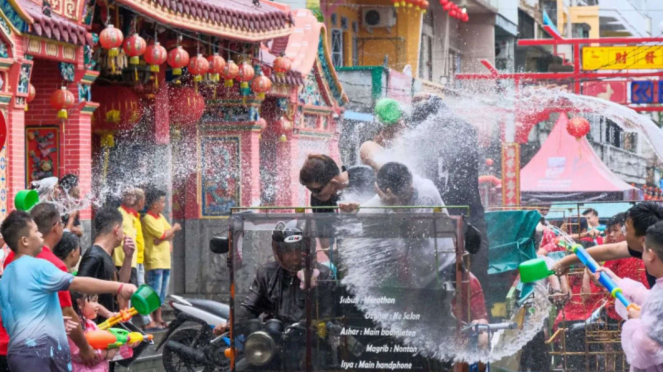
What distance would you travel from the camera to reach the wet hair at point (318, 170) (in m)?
7.86

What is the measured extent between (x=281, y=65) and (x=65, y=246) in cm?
1007

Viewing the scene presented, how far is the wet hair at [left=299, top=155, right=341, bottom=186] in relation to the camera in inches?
310

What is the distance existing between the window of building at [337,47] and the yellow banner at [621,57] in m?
5.48

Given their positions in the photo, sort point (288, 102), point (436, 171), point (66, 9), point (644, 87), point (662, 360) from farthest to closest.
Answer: point (644, 87)
point (288, 102)
point (66, 9)
point (436, 171)
point (662, 360)

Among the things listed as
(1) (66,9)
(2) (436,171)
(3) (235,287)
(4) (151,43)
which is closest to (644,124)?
(4) (151,43)

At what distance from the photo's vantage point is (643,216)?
6891mm

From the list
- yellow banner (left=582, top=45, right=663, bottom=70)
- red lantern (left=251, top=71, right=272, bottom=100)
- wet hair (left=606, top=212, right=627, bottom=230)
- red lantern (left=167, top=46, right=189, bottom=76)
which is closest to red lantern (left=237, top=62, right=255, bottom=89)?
red lantern (left=251, top=71, right=272, bottom=100)

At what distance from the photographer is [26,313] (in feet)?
23.2

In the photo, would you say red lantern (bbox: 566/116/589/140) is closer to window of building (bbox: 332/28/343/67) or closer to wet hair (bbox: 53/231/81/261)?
window of building (bbox: 332/28/343/67)

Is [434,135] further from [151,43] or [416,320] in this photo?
[151,43]

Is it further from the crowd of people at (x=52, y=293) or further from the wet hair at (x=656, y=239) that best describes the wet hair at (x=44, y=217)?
the wet hair at (x=656, y=239)

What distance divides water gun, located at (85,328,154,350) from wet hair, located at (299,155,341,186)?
1429 millimetres

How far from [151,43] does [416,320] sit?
9.64 metres

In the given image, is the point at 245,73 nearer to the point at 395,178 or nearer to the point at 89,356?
the point at 89,356
